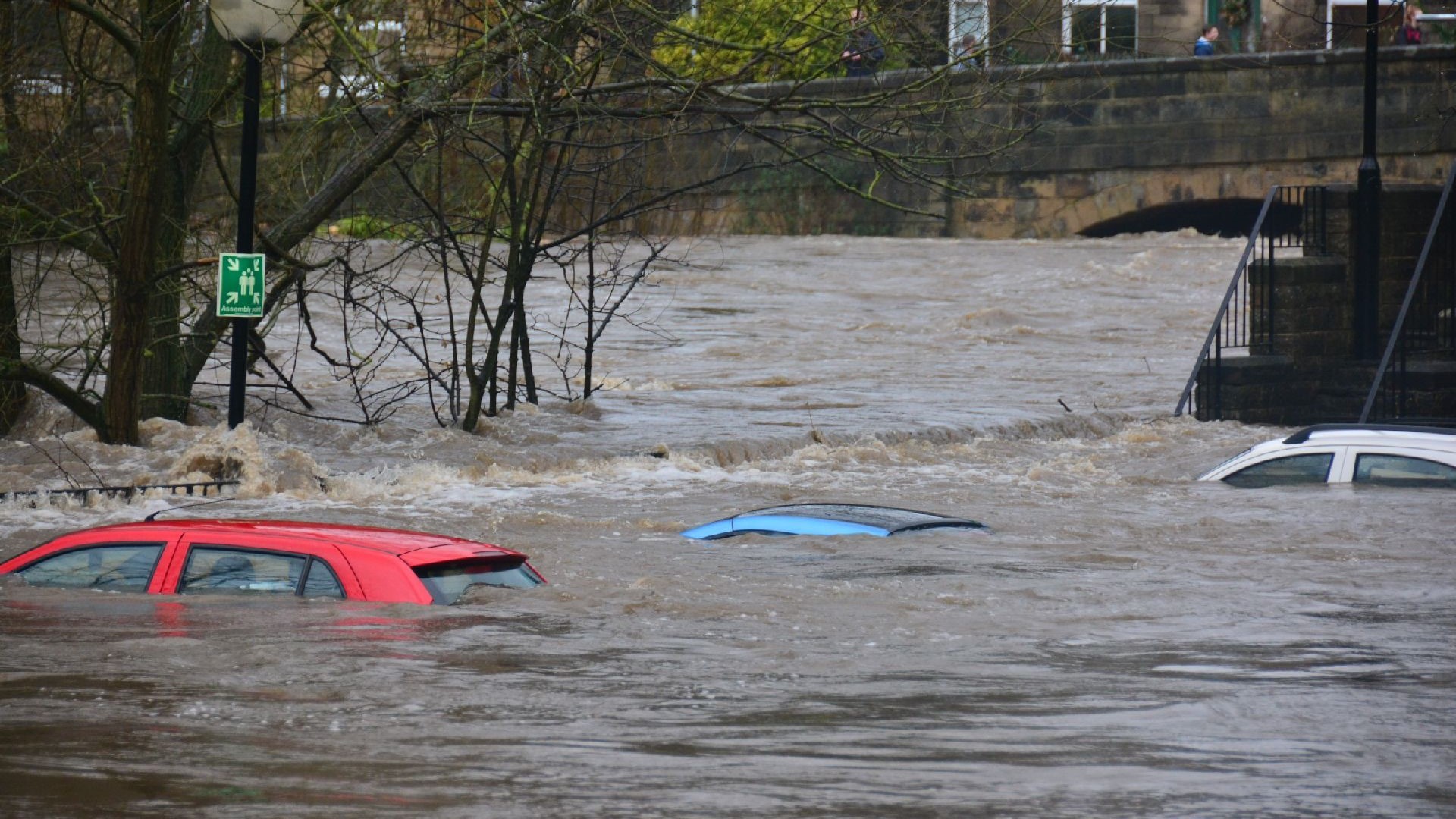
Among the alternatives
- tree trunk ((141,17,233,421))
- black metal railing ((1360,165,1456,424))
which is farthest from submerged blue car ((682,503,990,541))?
black metal railing ((1360,165,1456,424))

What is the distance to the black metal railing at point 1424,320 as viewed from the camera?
1864 cm

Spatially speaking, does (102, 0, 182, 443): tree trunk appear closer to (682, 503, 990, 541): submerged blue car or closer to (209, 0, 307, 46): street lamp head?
(209, 0, 307, 46): street lamp head

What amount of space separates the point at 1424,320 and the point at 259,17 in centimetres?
1305

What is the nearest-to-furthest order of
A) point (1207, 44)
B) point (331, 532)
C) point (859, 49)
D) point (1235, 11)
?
1. point (331, 532)
2. point (859, 49)
3. point (1207, 44)
4. point (1235, 11)

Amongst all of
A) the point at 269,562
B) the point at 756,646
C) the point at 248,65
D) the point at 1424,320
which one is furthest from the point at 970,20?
the point at 269,562

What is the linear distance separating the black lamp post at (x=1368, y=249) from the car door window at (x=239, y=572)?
1439 cm

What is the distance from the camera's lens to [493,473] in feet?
53.8

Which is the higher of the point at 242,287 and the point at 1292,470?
the point at 242,287

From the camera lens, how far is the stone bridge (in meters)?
34.0

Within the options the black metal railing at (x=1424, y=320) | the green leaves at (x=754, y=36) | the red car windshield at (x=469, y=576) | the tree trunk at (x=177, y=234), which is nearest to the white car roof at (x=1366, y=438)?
the green leaves at (x=754, y=36)

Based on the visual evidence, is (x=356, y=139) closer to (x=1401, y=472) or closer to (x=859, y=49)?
(x=859, y=49)

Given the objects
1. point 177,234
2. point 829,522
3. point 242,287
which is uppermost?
point 177,234

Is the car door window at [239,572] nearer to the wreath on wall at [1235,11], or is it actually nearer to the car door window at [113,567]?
the car door window at [113,567]

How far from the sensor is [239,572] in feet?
27.6
